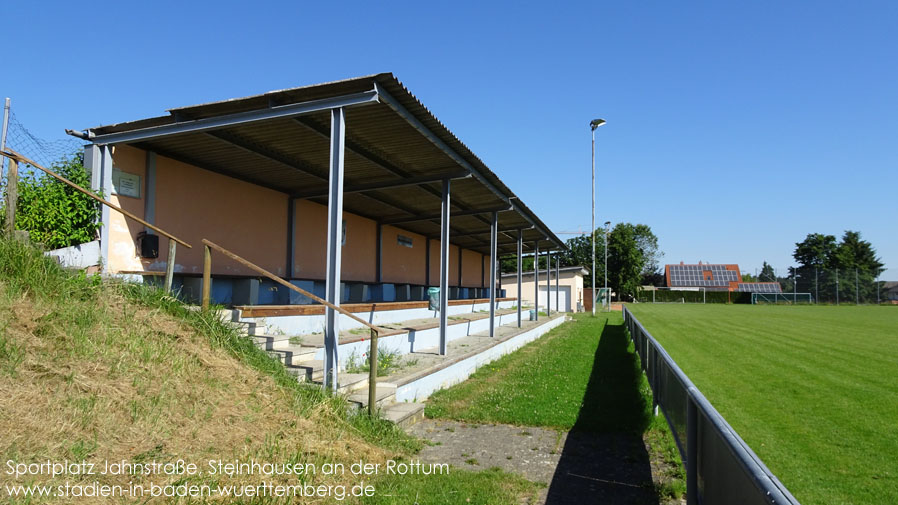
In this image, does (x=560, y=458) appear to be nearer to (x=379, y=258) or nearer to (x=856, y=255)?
(x=379, y=258)

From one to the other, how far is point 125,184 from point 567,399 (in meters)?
7.38

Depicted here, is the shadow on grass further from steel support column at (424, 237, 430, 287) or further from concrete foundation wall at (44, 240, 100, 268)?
steel support column at (424, 237, 430, 287)

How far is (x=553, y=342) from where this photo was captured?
15711 millimetres

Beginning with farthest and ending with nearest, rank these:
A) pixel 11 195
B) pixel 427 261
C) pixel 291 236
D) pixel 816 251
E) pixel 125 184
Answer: pixel 816 251
pixel 427 261
pixel 291 236
pixel 125 184
pixel 11 195

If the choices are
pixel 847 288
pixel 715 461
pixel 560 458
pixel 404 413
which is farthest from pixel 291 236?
pixel 847 288

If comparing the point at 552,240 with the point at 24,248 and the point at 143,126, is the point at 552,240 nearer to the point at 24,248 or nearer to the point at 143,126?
the point at 143,126

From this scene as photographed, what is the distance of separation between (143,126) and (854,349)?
16067mm

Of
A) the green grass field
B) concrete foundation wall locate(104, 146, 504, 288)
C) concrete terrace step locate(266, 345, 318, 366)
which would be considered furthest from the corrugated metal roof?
the green grass field

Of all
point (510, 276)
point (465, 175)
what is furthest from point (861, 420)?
point (510, 276)

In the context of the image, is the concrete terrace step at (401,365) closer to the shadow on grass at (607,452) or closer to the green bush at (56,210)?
the shadow on grass at (607,452)

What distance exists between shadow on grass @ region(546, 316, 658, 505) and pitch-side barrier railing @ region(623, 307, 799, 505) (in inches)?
21.9

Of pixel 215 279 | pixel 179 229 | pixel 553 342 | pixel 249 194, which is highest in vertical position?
pixel 249 194

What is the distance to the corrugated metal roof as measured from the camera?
6.71 meters

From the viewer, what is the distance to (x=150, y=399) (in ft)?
12.9
